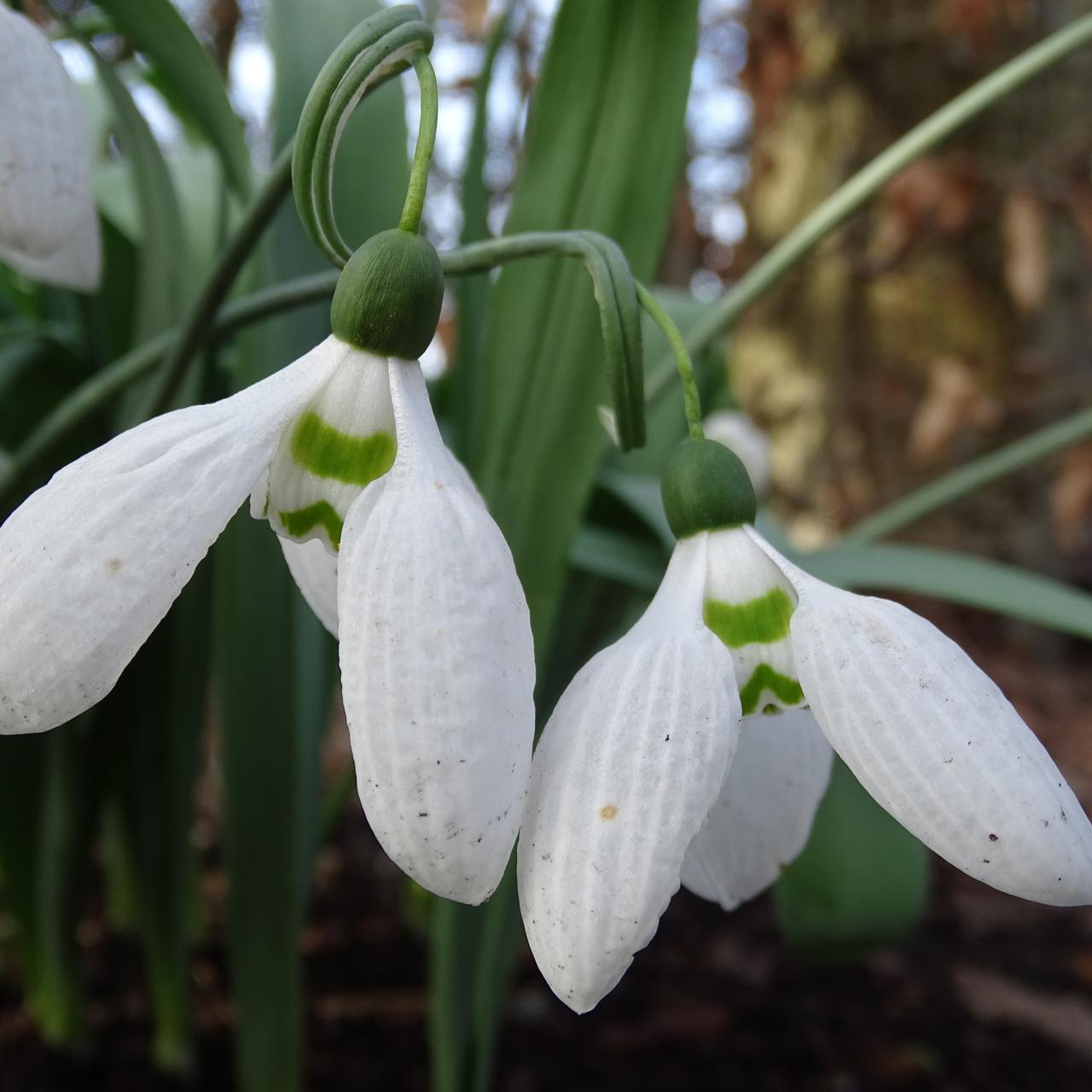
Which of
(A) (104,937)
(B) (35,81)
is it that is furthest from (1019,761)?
(A) (104,937)

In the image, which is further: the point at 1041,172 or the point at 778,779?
the point at 1041,172

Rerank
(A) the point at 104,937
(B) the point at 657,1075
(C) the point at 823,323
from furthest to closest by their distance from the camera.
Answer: (C) the point at 823,323
(A) the point at 104,937
(B) the point at 657,1075

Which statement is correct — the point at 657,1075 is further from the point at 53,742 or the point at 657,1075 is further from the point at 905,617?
the point at 905,617

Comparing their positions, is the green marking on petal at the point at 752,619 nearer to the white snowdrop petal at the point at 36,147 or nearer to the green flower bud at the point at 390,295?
the green flower bud at the point at 390,295

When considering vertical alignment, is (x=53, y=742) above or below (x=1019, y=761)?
below

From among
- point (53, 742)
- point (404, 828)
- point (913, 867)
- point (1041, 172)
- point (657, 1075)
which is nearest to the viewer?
point (404, 828)

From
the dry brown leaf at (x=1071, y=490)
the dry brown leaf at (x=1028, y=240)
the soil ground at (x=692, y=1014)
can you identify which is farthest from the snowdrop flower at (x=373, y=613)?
the dry brown leaf at (x=1071, y=490)

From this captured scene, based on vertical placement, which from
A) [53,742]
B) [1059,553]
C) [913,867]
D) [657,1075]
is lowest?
[1059,553]
